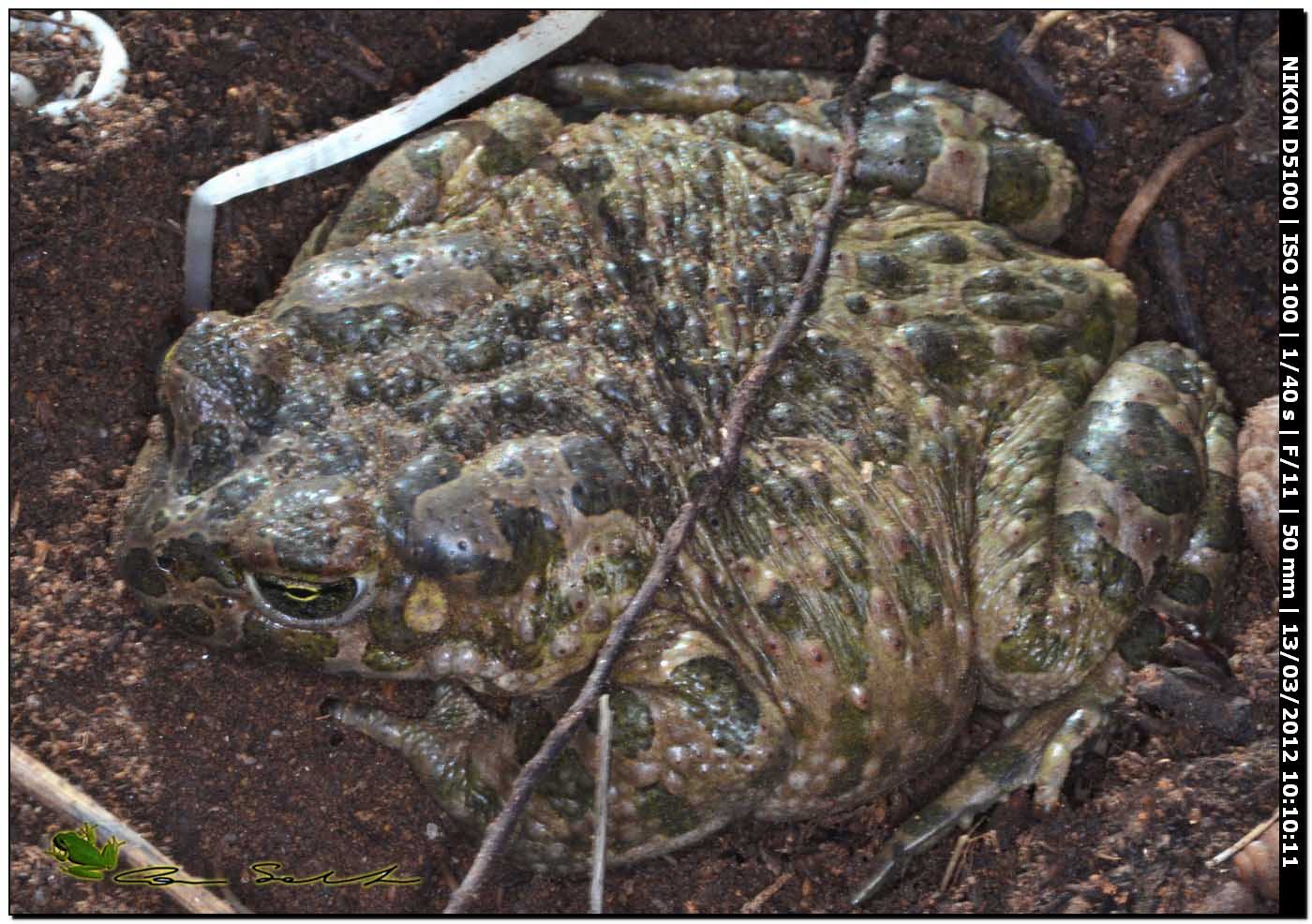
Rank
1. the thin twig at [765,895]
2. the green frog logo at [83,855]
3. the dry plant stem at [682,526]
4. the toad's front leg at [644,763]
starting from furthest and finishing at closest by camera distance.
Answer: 1. the thin twig at [765,895]
2. the toad's front leg at [644,763]
3. the dry plant stem at [682,526]
4. the green frog logo at [83,855]

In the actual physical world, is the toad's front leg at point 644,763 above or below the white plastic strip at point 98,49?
below

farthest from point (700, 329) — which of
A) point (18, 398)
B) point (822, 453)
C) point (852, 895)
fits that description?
point (18, 398)

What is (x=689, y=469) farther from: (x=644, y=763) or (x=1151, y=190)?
(x=1151, y=190)

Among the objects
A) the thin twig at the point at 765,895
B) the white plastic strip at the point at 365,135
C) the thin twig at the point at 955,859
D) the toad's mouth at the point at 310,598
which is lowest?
the thin twig at the point at 765,895

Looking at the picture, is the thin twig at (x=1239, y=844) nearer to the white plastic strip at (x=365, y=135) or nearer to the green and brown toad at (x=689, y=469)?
the green and brown toad at (x=689, y=469)

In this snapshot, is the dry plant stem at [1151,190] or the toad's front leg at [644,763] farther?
the dry plant stem at [1151,190]

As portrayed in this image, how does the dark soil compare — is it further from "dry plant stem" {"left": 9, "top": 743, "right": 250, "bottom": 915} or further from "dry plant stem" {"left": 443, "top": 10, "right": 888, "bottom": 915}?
"dry plant stem" {"left": 443, "top": 10, "right": 888, "bottom": 915}

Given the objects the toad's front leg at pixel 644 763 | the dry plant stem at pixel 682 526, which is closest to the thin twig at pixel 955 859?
the toad's front leg at pixel 644 763

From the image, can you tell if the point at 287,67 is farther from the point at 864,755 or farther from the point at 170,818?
the point at 864,755
